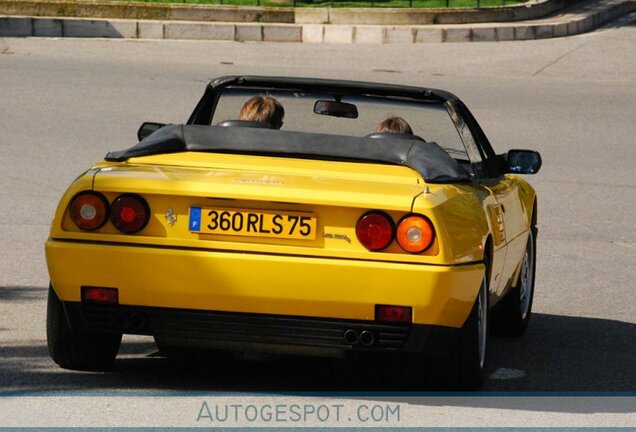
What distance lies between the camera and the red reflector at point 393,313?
573 centimetres

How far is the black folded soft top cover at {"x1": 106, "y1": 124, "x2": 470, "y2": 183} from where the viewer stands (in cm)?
643

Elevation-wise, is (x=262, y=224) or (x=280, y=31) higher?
(x=262, y=224)

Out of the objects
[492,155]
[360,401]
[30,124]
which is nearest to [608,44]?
[30,124]

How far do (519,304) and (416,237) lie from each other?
2208mm

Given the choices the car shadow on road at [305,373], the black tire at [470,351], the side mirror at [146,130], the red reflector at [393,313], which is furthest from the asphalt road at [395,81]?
the side mirror at [146,130]

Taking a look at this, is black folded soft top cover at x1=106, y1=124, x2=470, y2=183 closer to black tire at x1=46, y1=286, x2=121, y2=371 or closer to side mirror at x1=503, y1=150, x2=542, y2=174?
black tire at x1=46, y1=286, x2=121, y2=371

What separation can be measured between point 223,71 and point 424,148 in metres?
13.6

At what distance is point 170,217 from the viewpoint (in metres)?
5.86

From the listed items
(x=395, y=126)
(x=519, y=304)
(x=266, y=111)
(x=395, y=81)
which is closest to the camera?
(x=395, y=126)

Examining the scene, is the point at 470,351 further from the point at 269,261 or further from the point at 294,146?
the point at 294,146

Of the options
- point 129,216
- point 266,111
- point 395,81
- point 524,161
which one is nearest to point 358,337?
point 129,216

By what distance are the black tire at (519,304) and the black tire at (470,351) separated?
1.35 meters

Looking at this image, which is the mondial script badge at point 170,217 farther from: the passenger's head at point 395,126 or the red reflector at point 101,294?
the passenger's head at point 395,126

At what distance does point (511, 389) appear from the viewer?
6.45 metres
